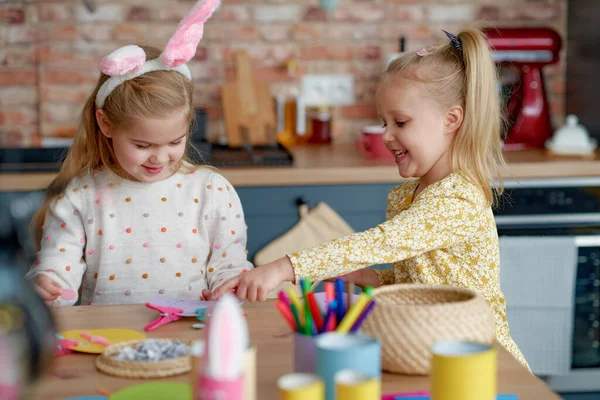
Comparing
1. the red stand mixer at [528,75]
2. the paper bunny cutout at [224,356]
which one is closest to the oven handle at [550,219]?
the red stand mixer at [528,75]

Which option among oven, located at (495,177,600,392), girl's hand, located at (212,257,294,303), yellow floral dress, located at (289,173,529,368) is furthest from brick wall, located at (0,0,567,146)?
girl's hand, located at (212,257,294,303)

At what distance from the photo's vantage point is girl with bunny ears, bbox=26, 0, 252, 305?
5.60ft

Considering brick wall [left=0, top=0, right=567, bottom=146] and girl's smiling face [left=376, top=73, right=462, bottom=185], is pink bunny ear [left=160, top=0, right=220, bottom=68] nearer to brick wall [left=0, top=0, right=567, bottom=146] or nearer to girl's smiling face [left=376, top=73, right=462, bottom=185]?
girl's smiling face [left=376, top=73, right=462, bottom=185]

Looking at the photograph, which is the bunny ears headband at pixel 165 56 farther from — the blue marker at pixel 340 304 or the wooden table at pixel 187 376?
the blue marker at pixel 340 304

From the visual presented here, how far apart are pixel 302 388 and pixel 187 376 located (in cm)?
31

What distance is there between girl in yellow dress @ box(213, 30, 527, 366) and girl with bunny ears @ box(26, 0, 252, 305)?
1.25ft

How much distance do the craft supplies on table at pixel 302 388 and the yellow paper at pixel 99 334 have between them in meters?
0.44

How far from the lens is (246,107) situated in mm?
3051

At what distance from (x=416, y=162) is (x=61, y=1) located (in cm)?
196

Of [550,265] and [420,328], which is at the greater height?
[420,328]

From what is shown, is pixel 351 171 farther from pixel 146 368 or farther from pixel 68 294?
pixel 146 368

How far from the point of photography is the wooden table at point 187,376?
103 cm

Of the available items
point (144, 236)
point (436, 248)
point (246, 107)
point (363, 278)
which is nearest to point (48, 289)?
point (144, 236)

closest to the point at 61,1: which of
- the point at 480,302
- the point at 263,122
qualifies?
the point at 263,122
